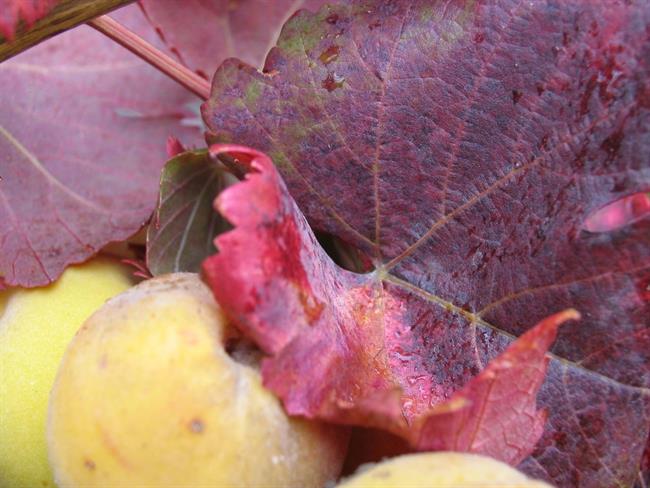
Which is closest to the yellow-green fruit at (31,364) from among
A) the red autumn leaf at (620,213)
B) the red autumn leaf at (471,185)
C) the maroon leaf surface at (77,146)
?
the maroon leaf surface at (77,146)

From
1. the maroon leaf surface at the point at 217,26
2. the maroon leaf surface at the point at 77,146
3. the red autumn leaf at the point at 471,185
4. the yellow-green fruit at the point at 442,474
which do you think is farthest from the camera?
the maroon leaf surface at the point at 217,26

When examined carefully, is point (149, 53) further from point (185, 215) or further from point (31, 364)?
point (31, 364)

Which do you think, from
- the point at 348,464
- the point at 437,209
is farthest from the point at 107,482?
the point at 437,209

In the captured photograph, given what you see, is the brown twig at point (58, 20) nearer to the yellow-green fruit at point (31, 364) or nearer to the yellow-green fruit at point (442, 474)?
the yellow-green fruit at point (31, 364)

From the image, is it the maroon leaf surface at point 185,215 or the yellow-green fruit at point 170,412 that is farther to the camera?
the maroon leaf surface at point 185,215

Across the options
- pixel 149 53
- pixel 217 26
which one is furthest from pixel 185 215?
pixel 217 26

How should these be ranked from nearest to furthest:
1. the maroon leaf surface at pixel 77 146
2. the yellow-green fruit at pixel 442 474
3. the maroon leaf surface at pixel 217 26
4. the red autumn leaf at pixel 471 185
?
the yellow-green fruit at pixel 442 474 < the red autumn leaf at pixel 471 185 < the maroon leaf surface at pixel 77 146 < the maroon leaf surface at pixel 217 26

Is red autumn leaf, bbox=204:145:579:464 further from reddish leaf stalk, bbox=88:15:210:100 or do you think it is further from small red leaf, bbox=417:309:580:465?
reddish leaf stalk, bbox=88:15:210:100

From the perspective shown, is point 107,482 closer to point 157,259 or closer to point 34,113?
point 157,259
